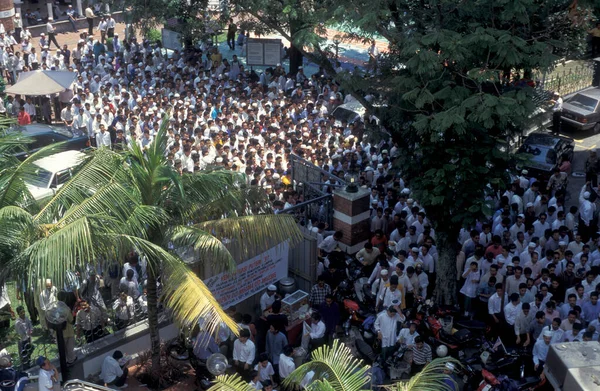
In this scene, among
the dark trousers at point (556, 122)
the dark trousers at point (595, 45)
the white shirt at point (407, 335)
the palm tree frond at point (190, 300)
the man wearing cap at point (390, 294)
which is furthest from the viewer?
the dark trousers at point (595, 45)

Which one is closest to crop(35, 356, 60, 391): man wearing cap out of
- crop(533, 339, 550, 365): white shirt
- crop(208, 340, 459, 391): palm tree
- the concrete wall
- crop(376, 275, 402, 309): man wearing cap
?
crop(208, 340, 459, 391): palm tree

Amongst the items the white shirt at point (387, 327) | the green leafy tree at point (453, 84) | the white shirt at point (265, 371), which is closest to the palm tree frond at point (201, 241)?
the white shirt at point (265, 371)

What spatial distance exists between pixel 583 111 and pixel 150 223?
1669 centimetres

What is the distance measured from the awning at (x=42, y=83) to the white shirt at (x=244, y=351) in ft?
43.4

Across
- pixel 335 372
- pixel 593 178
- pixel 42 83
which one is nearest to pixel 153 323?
pixel 335 372

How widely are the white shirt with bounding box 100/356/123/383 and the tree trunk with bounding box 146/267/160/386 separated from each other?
528 millimetres

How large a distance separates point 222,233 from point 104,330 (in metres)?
3.13

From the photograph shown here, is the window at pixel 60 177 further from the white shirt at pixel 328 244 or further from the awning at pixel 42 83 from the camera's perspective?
the white shirt at pixel 328 244

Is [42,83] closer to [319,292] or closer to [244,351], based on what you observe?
[319,292]

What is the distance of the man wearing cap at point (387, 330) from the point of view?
1236 cm

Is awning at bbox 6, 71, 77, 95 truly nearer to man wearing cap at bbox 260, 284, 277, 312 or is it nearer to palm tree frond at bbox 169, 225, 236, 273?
man wearing cap at bbox 260, 284, 277, 312

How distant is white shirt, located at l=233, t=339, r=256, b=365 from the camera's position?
1205 centimetres

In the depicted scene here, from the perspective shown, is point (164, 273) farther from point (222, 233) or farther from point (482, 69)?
point (482, 69)

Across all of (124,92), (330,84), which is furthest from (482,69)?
(124,92)
